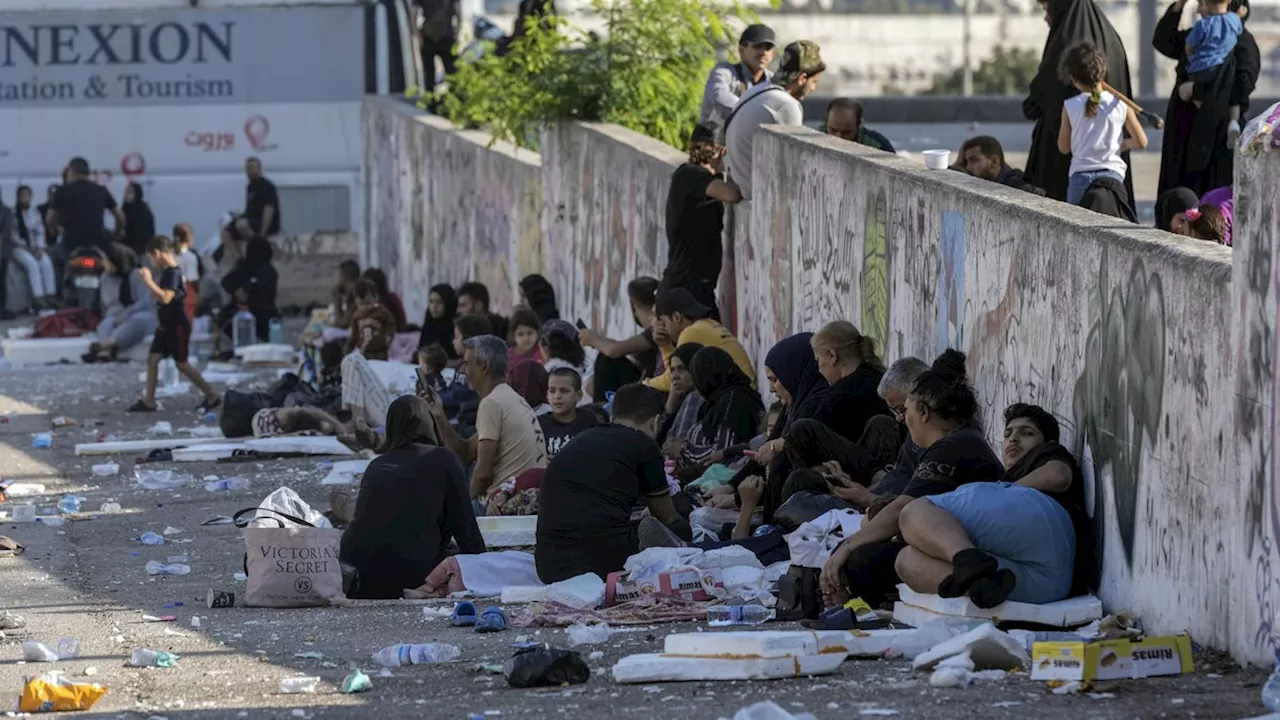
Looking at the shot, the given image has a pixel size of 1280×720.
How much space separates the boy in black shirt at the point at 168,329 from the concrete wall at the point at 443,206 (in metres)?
2.67

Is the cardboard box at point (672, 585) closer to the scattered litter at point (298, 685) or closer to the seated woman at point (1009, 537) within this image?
the seated woman at point (1009, 537)

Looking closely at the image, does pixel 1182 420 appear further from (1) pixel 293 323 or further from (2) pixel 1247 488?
(1) pixel 293 323

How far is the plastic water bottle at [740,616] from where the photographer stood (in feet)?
24.3

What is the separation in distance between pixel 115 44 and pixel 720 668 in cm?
2029

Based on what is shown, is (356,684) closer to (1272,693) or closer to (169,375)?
(1272,693)

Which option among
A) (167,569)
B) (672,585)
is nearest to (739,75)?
(167,569)

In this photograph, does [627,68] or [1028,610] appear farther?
[627,68]

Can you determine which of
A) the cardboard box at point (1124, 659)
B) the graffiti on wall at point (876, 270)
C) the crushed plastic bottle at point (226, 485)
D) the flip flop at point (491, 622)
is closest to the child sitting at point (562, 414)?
the graffiti on wall at point (876, 270)

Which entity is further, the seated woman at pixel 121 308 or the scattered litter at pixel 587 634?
the seated woman at pixel 121 308

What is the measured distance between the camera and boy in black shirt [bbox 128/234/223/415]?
17.2m

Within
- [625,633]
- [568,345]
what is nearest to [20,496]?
[568,345]

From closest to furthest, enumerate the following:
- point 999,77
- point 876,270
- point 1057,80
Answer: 1. point 876,270
2. point 1057,80
3. point 999,77

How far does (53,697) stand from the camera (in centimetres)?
632

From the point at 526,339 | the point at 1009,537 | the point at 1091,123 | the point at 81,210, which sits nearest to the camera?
the point at 1009,537
